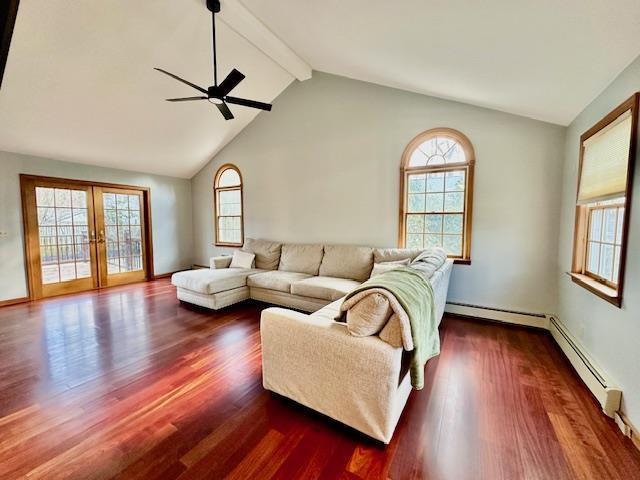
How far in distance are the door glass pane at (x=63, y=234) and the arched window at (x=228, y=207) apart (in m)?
2.27

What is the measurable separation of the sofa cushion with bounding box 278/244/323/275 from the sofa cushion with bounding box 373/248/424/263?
961 millimetres

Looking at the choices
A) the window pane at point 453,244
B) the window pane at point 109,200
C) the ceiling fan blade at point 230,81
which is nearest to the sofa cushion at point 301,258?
the window pane at point 453,244

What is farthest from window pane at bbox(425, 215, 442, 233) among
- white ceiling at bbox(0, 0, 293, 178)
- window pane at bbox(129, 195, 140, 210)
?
window pane at bbox(129, 195, 140, 210)

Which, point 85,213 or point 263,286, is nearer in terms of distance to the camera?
point 263,286

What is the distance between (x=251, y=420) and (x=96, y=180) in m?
5.37

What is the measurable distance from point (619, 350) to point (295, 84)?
505 centimetres

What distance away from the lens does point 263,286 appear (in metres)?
4.04

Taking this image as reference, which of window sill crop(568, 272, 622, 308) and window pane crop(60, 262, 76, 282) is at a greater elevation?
window sill crop(568, 272, 622, 308)

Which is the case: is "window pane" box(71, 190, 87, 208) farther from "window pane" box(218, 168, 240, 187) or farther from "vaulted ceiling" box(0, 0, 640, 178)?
"window pane" box(218, 168, 240, 187)

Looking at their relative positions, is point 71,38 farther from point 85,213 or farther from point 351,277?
point 351,277

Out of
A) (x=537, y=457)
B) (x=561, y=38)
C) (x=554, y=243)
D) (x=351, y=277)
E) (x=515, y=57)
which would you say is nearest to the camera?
(x=537, y=457)

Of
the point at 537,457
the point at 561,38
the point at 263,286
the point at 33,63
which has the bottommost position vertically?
the point at 537,457

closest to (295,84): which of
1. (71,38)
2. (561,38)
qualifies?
(71,38)

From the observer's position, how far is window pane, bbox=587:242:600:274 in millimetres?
2359
